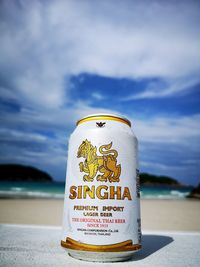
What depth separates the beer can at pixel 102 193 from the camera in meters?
1.84

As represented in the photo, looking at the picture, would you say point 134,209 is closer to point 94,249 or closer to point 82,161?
point 94,249

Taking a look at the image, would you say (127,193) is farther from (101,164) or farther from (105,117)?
(105,117)

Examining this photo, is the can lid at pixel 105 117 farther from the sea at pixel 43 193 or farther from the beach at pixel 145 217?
the sea at pixel 43 193

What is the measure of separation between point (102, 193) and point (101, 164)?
0.21 meters

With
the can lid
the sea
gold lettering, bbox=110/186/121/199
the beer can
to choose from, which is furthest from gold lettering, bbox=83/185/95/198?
the sea

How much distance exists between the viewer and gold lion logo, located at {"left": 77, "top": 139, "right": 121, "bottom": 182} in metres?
1.93

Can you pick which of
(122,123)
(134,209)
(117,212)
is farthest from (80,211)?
(122,123)

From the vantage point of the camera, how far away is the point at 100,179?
193cm

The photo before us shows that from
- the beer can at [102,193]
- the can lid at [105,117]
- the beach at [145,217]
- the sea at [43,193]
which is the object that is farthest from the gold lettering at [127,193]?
the sea at [43,193]

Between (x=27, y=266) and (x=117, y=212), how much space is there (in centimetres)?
69

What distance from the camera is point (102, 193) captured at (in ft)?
6.22

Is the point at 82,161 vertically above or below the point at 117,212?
above

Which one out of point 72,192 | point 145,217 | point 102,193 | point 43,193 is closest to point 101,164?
point 102,193

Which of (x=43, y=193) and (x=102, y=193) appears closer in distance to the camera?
(x=102, y=193)
